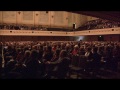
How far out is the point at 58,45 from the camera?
1020cm

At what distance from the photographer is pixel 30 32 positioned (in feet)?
66.0

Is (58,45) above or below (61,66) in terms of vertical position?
above

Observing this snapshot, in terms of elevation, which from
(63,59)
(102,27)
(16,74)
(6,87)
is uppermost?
(102,27)

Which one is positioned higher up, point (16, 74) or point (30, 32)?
point (30, 32)

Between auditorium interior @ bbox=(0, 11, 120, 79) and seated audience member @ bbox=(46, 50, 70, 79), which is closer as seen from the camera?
seated audience member @ bbox=(46, 50, 70, 79)

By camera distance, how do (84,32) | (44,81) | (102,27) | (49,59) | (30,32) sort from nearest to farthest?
1. (44,81)
2. (49,59)
3. (102,27)
4. (30,32)
5. (84,32)

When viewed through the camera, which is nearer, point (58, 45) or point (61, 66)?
point (61, 66)

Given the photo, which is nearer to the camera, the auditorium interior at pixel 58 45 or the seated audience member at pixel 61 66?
the seated audience member at pixel 61 66

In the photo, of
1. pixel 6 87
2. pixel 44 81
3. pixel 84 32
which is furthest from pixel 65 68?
pixel 84 32

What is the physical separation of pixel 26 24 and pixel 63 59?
15.9 metres

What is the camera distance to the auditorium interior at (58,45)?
666 cm

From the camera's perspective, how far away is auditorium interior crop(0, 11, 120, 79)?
21.9 ft
